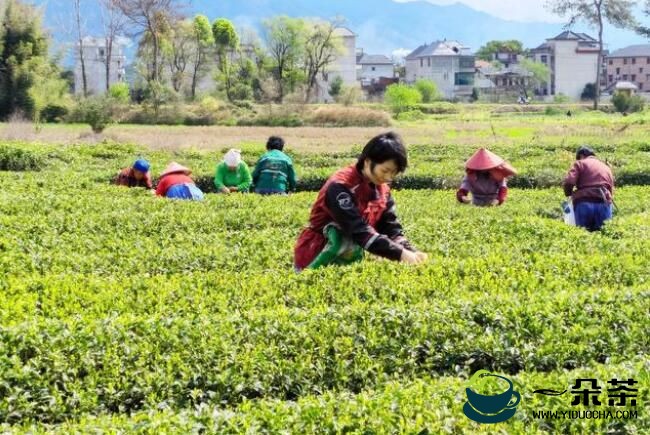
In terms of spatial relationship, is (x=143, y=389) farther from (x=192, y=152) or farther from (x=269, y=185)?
(x=192, y=152)

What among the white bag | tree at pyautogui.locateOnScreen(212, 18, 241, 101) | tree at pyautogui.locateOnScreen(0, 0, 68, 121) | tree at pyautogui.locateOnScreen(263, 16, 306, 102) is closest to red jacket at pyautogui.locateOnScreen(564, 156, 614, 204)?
the white bag

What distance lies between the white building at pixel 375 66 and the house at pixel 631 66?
32993mm

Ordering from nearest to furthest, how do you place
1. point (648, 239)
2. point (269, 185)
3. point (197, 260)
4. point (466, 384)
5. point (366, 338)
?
point (466, 384)
point (366, 338)
point (197, 260)
point (648, 239)
point (269, 185)

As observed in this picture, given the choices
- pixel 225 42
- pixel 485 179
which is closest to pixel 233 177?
pixel 485 179

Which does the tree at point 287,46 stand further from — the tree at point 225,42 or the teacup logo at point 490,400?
the teacup logo at point 490,400

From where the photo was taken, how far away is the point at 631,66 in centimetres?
10788

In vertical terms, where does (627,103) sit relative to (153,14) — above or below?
below

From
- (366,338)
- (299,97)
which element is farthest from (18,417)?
(299,97)

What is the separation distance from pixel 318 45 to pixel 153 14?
17612mm

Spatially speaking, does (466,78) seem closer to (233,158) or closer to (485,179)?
(233,158)

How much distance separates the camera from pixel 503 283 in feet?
20.5

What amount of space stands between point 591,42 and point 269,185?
10084cm

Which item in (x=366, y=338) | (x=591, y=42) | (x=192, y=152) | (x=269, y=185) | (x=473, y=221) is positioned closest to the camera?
(x=366, y=338)

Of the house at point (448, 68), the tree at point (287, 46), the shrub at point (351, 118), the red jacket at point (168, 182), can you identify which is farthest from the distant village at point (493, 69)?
the red jacket at point (168, 182)
